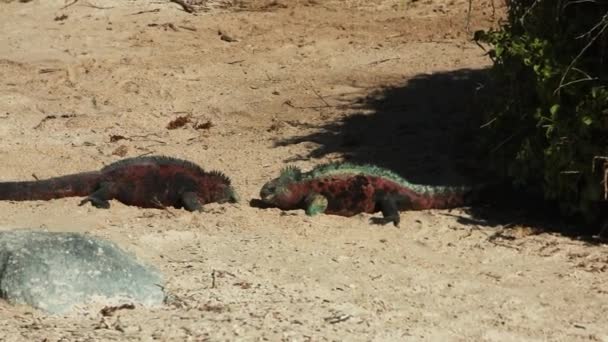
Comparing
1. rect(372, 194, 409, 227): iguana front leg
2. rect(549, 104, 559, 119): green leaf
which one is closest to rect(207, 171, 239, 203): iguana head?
rect(372, 194, 409, 227): iguana front leg

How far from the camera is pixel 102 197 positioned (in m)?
8.00

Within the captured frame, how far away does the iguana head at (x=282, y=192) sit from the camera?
8133mm

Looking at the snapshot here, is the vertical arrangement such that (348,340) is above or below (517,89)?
below

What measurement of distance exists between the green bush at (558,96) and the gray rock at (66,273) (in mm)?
3058

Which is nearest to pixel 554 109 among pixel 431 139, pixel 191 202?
pixel 431 139

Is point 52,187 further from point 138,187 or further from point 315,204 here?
point 315,204

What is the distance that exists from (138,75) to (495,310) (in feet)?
22.2

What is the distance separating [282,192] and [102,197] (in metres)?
1.34

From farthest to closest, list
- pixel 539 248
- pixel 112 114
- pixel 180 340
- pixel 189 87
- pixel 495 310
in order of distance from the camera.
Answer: pixel 189 87
pixel 112 114
pixel 539 248
pixel 495 310
pixel 180 340

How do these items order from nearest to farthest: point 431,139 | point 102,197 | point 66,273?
point 66,273 → point 102,197 → point 431,139

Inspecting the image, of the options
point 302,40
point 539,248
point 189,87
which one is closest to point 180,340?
point 539,248

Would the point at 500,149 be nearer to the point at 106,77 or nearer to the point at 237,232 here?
the point at 237,232

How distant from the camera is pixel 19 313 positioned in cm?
546

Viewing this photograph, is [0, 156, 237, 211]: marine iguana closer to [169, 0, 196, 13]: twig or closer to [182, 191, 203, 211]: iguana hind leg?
[182, 191, 203, 211]: iguana hind leg
